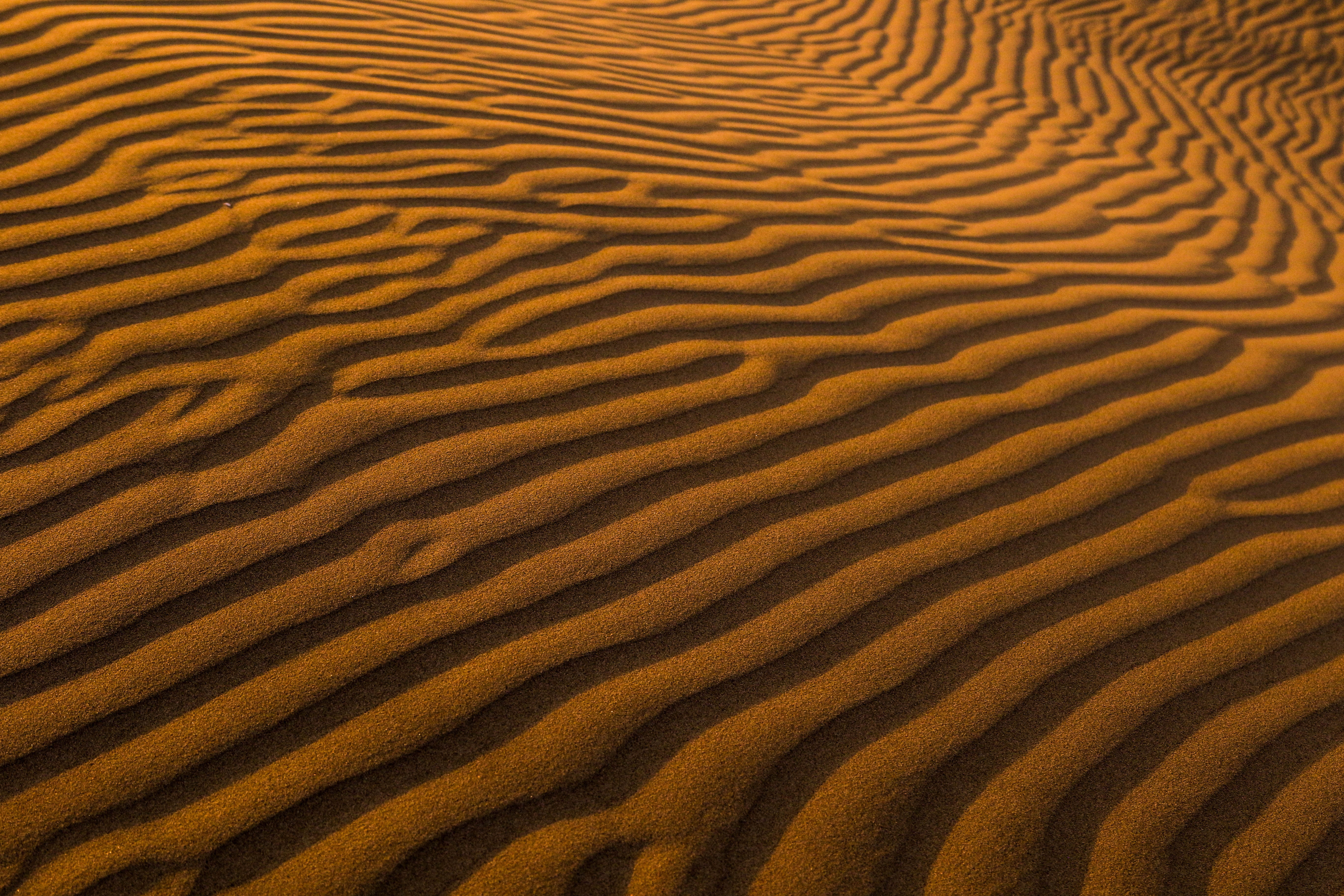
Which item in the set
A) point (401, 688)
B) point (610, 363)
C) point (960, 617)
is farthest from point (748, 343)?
point (401, 688)

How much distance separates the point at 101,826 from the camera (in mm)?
1488

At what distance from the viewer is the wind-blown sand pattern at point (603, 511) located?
1.60m

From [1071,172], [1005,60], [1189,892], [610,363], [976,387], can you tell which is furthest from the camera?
[1005,60]

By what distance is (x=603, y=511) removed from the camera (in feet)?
6.82

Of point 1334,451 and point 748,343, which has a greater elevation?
point 748,343

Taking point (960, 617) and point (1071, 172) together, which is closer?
point (960, 617)

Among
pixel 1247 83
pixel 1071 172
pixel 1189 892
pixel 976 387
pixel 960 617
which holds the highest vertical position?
pixel 1247 83

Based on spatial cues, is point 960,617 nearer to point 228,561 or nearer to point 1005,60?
point 228,561

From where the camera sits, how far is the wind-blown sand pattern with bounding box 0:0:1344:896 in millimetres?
1600

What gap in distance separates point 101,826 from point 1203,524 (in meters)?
2.37

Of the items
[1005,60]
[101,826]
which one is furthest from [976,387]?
A: [1005,60]

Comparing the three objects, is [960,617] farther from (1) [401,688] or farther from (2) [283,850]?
(2) [283,850]

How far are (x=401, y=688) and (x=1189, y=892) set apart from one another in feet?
4.58

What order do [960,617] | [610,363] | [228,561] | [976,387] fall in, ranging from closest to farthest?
1. [228,561]
2. [960,617]
3. [610,363]
4. [976,387]
